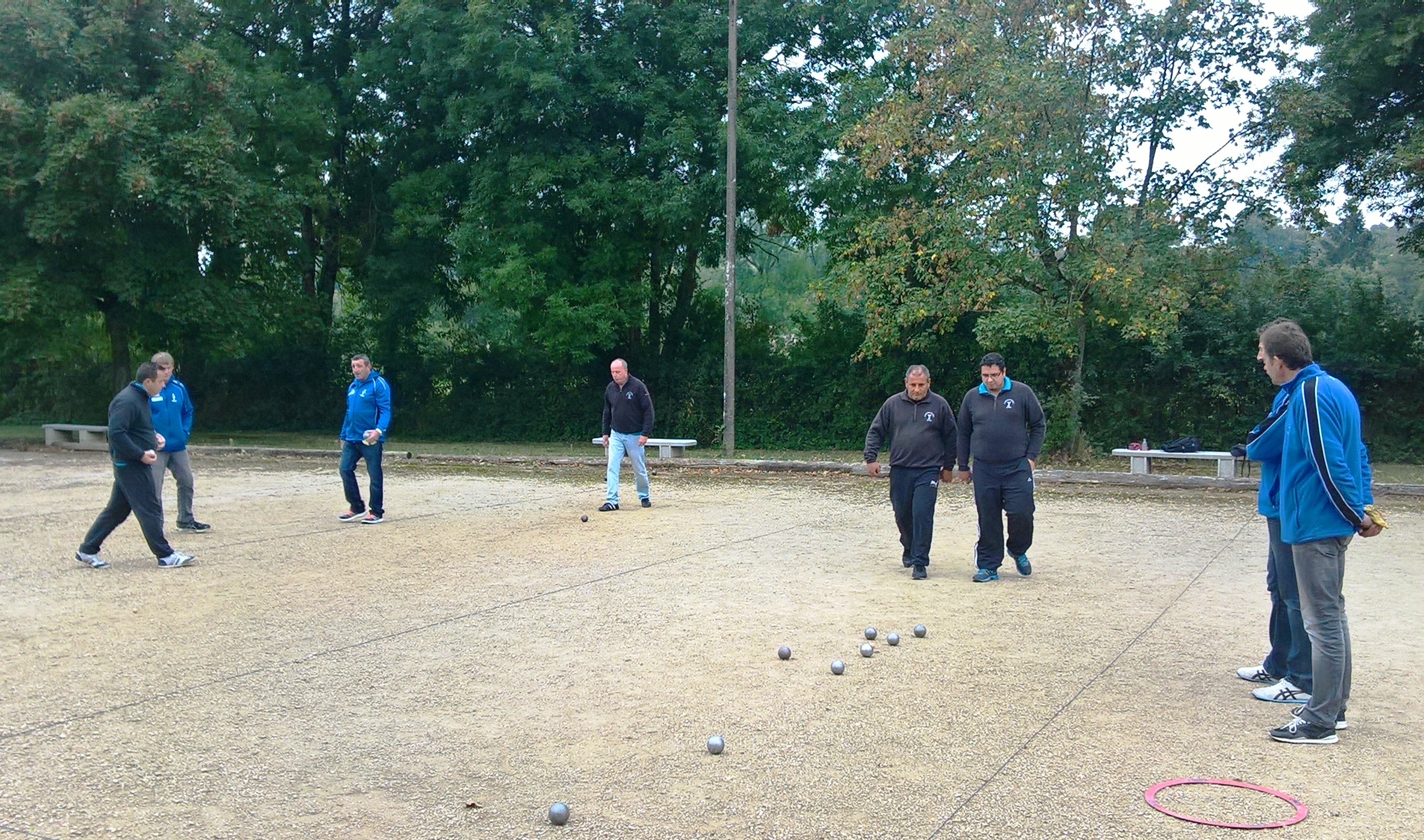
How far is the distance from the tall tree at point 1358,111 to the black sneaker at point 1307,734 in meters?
16.5

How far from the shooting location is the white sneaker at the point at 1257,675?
6.25 m

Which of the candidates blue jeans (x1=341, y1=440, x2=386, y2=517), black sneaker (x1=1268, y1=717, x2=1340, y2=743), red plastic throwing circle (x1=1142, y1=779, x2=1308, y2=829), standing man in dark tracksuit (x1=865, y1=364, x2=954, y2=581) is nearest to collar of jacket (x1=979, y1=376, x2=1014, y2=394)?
standing man in dark tracksuit (x1=865, y1=364, x2=954, y2=581)

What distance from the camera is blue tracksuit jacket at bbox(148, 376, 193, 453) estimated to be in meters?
11.7

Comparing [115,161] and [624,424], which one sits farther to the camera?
[115,161]

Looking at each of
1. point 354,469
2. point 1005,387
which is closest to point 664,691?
point 1005,387

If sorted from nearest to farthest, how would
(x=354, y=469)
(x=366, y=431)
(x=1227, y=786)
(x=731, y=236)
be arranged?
(x=1227, y=786) < (x=366, y=431) < (x=354, y=469) < (x=731, y=236)

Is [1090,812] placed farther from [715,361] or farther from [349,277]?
[349,277]

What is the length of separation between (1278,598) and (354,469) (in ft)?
31.7

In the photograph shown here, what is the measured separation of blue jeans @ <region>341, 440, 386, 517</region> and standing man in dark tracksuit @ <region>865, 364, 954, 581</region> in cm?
571

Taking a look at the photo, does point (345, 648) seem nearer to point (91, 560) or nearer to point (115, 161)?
point (91, 560)

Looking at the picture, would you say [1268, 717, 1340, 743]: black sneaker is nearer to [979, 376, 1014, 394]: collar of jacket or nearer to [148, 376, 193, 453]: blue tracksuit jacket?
[979, 376, 1014, 394]: collar of jacket

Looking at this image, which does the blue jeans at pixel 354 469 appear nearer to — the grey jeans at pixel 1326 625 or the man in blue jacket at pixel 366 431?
the man in blue jacket at pixel 366 431

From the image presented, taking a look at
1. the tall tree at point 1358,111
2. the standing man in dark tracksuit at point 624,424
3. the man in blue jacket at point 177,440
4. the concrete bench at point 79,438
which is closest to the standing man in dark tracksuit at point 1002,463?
the standing man in dark tracksuit at point 624,424

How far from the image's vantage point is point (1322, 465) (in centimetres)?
533
